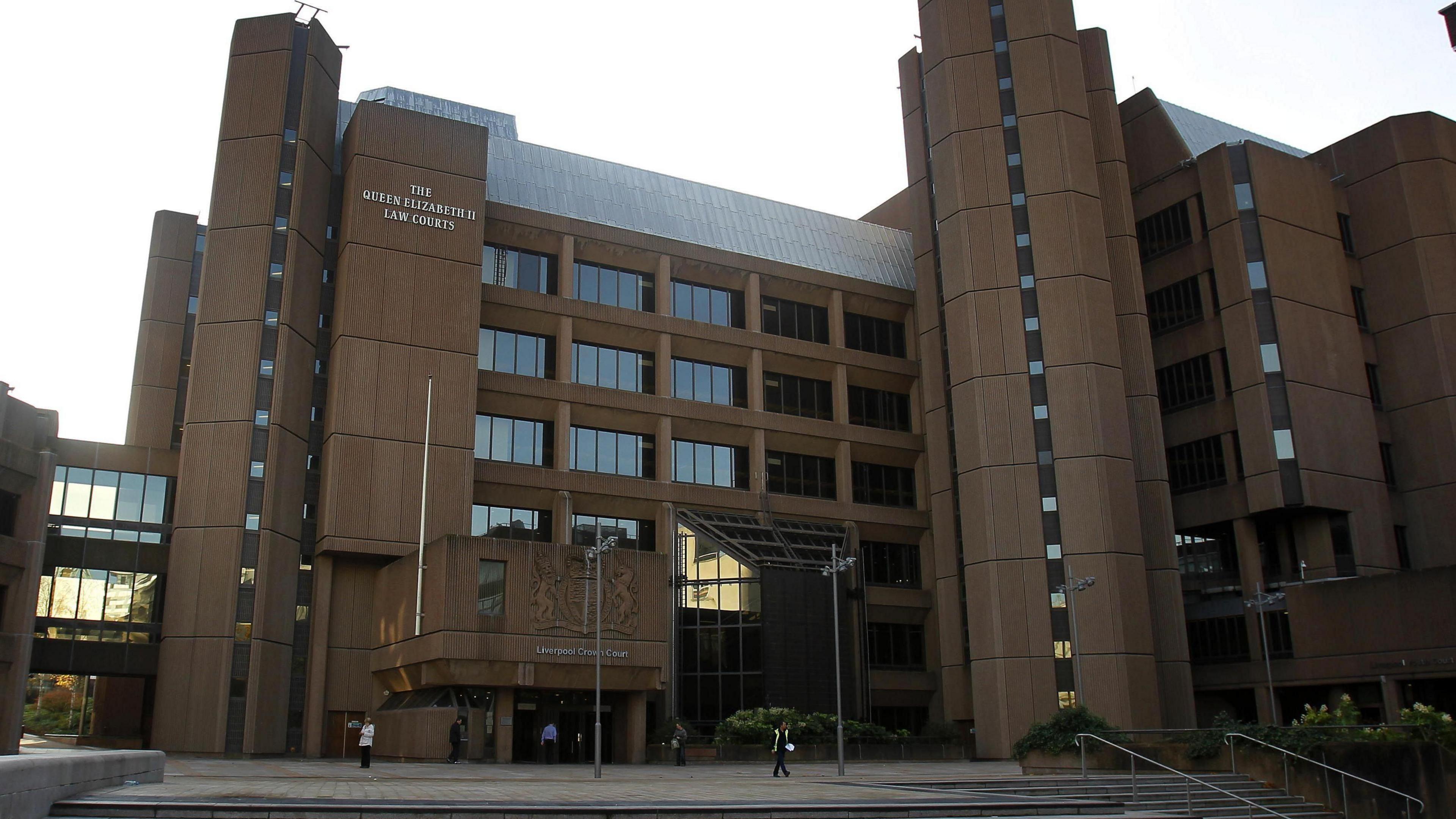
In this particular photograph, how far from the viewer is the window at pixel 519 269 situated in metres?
55.1

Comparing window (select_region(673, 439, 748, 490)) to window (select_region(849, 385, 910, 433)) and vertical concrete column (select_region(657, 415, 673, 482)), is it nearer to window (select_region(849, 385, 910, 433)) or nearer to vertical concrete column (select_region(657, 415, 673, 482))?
vertical concrete column (select_region(657, 415, 673, 482))

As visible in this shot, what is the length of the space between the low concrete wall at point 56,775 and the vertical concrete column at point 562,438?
3166 cm

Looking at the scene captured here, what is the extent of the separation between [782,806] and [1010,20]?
4637cm

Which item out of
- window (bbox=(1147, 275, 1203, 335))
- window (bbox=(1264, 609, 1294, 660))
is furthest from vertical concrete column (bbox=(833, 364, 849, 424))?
window (bbox=(1264, 609, 1294, 660))

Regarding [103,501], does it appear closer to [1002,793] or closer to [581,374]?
[581,374]

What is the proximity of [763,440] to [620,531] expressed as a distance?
8.73m

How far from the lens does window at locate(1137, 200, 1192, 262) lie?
2372 inches

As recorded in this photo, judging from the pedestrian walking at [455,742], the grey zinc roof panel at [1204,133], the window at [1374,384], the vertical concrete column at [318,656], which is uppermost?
the grey zinc roof panel at [1204,133]

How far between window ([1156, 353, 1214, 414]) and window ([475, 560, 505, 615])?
32740 millimetres

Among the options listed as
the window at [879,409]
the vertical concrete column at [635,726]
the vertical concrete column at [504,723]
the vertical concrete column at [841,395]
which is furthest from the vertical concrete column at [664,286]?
the vertical concrete column at [504,723]

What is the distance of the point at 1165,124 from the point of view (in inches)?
2466

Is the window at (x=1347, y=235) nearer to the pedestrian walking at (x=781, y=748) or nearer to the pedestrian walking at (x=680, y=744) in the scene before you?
the pedestrian walking at (x=680, y=744)

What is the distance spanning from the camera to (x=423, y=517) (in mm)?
46031

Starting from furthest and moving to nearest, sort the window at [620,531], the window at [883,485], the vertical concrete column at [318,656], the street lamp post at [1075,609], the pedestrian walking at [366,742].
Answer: the window at [883,485] → the window at [620,531] → the vertical concrete column at [318,656] → the street lamp post at [1075,609] → the pedestrian walking at [366,742]
